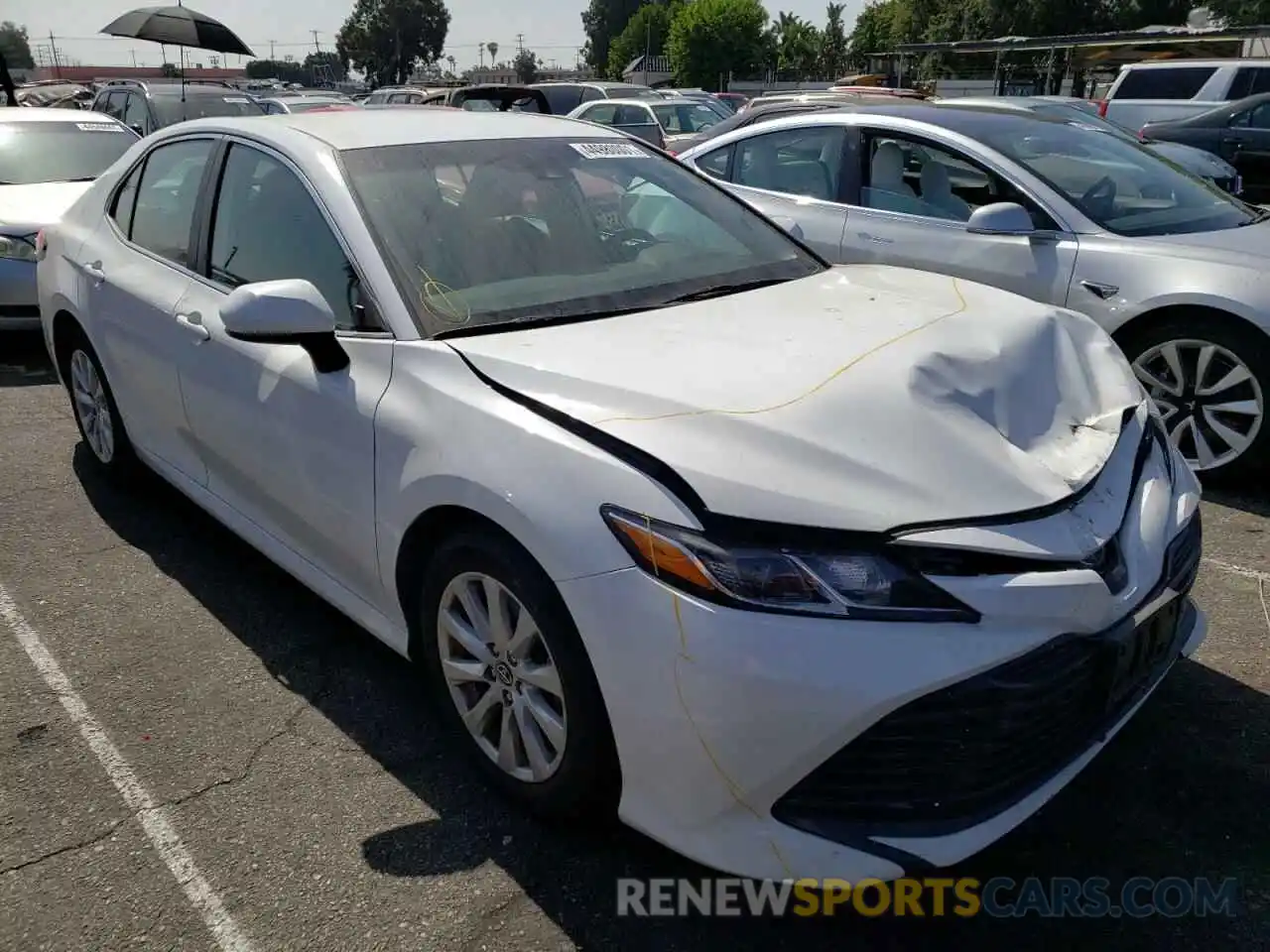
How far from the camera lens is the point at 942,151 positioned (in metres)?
5.25

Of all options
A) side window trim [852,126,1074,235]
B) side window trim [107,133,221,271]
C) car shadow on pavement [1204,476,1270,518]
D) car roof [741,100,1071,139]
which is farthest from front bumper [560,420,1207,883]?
car roof [741,100,1071,139]

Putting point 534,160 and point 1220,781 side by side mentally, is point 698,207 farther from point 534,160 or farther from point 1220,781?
point 1220,781

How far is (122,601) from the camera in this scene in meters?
Result: 3.65

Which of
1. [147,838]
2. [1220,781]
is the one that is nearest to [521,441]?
[147,838]

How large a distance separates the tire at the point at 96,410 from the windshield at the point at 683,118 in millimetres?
13094

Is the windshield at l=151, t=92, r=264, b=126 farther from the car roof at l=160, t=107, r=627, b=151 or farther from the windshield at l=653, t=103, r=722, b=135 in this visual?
the car roof at l=160, t=107, r=627, b=151

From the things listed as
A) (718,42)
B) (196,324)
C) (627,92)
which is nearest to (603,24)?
(718,42)

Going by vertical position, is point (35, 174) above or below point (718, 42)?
below

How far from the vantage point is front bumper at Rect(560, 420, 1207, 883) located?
1.86 meters

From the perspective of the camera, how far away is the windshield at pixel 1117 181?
486 centimetres

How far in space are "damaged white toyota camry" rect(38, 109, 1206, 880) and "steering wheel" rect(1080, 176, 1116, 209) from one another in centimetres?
210

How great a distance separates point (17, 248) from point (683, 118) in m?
12.2

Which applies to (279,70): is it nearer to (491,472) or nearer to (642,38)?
(642,38)

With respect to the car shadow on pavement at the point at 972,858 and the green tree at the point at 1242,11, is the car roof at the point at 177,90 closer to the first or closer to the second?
the car shadow on pavement at the point at 972,858
